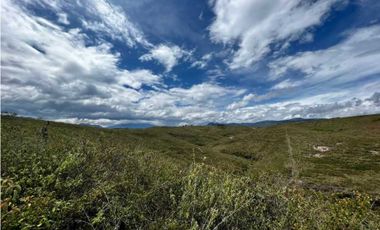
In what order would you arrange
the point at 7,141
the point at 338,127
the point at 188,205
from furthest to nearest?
the point at 338,127 < the point at 7,141 < the point at 188,205

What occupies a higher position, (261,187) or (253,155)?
(261,187)

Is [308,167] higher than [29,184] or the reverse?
the reverse

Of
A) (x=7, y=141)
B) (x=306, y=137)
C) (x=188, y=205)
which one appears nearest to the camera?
(x=188, y=205)

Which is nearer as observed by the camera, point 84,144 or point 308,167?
point 84,144

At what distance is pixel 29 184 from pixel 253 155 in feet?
358

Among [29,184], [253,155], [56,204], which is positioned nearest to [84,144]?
[29,184]

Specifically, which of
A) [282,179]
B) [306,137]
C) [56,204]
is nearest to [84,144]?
[56,204]

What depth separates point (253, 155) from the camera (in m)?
113

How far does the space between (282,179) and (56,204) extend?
11.0m

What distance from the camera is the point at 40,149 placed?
43.3 ft

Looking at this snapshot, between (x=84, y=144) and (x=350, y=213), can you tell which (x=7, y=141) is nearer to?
(x=84, y=144)

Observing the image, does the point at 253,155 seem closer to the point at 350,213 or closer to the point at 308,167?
the point at 308,167

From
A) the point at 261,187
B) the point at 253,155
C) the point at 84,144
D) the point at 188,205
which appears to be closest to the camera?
the point at 188,205

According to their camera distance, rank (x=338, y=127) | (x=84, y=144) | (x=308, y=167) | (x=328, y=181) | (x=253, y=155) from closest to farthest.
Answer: (x=84, y=144), (x=328, y=181), (x=308, y=167), (x=253, y=155), (x=338, y=127)
